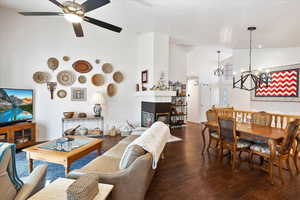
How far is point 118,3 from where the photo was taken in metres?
3.31

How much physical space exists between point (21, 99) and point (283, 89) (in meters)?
7.30

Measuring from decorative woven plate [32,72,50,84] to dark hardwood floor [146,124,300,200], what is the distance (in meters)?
3.85

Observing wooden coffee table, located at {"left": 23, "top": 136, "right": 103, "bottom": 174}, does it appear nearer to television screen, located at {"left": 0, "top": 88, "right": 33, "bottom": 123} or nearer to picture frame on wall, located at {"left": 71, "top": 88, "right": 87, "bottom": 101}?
television screen, located at {"left": 0, "top": 88, "right": 33, "bottom": 123}

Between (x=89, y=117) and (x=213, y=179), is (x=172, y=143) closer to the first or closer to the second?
(x=213, y=179)

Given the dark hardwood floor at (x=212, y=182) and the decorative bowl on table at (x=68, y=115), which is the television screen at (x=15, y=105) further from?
the dark hardwood floor at (x=212, y=182)

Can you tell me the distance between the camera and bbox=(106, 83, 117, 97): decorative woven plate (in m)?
5.05

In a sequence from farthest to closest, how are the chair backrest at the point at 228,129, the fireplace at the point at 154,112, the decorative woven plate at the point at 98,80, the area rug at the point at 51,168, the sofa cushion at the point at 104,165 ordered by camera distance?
the decorative woven plate at the point at 98,80
the fireplace at the point at 154,112
the chair backrest at the point at 228,129
the area rug at the point at 51,168
the sofa cushion at the point at 104,165

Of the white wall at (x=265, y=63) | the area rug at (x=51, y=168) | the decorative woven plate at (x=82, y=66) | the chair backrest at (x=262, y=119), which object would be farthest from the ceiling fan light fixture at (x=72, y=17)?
the white wall at (x=265, y=63)

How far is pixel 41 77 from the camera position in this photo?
14.0 feet

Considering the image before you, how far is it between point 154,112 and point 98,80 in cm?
205

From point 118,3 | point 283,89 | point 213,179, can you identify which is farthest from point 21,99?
point 283,89

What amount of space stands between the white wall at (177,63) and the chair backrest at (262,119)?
333 cm

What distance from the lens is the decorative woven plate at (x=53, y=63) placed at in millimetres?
4344

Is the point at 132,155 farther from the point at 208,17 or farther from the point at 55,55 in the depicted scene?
the point at 55,55
